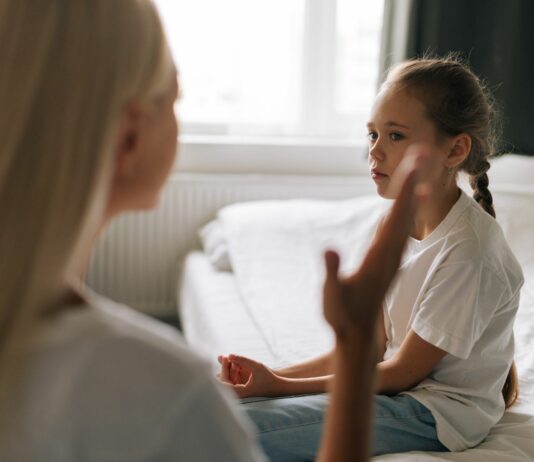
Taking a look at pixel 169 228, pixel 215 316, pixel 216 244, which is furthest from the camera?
pixel 169 228

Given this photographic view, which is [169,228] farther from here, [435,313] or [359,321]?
→ [359,321]

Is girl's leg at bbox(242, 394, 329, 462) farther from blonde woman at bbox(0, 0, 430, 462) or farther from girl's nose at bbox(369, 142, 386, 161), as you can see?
blonde woman at bbox(0, 0, 430, 462)

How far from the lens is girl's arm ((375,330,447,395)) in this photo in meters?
1.40

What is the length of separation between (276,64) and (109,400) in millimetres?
2741

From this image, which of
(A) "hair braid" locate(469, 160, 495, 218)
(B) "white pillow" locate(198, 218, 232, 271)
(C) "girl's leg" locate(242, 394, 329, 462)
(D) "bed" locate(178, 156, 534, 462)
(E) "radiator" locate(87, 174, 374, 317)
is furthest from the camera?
(E) "radiator" locate(87, 174, 374, 317)

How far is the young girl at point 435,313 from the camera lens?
1375 mm

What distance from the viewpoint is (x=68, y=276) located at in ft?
2.13

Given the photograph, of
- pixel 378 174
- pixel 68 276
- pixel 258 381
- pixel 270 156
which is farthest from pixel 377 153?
pixel 270 156

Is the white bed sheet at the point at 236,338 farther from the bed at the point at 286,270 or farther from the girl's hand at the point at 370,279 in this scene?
the girl's hand at the point at 370,279

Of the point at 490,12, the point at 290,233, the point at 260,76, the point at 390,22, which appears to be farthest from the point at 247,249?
the point at 490,12

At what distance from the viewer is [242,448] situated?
65cm

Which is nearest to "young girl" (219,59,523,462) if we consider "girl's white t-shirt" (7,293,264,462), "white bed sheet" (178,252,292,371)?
"white bed sheet" (178,252,292,371)

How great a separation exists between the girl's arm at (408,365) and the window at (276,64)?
193 centimetres

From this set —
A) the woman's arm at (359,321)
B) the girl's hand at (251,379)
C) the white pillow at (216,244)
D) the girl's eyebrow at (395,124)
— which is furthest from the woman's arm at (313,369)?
the white pillow at (216,244)
